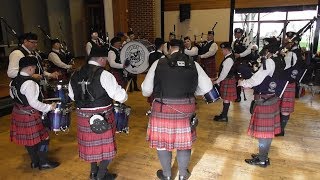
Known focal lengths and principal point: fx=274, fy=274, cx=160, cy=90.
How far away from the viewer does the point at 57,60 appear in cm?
462

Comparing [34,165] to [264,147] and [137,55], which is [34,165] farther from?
[264,147]

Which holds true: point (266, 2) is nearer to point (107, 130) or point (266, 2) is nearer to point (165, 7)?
point (165, 7)

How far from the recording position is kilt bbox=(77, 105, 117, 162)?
230 centimetres

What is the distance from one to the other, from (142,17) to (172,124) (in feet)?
23.5

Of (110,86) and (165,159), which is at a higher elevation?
(110,86)

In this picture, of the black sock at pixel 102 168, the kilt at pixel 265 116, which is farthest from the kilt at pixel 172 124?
the kilt at pixel 265 116

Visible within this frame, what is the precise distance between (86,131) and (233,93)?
2.58 m

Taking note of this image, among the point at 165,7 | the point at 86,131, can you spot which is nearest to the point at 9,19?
the point at 165,7

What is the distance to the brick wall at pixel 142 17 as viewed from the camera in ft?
29.1

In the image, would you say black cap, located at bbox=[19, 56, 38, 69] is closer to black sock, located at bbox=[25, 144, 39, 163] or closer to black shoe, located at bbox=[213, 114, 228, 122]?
black sock, located at bbox=[25, 144, 39, 163]

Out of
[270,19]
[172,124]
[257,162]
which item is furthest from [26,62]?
[270,19]

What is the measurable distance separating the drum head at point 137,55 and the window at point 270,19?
174 inches

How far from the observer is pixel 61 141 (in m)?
3.63

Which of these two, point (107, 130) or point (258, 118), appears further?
point (258, 118)
